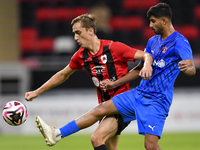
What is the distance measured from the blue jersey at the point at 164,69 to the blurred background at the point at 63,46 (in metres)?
5.84

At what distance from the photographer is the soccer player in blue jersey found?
190 inches

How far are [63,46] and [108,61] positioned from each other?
24.0 ft

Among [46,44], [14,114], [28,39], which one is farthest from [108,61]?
[28,39]

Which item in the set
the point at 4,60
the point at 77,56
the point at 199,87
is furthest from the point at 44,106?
the point at 77,56

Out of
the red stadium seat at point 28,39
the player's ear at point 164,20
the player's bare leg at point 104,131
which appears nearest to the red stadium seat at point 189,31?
the red stadium seat at point 28,39

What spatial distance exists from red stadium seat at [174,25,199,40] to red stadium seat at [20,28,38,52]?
494 centimetres

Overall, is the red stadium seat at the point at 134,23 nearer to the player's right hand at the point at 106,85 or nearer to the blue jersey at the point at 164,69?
the blue jersey at the point at 164,69

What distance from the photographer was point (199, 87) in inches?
440

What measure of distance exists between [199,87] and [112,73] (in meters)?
6.54

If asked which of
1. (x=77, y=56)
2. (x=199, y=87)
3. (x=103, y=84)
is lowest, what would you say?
(x=199, y=87)

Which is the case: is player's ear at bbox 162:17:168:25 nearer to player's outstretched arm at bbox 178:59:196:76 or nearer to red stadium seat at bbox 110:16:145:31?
player's outstretched arm at bbox 178:59:196:76

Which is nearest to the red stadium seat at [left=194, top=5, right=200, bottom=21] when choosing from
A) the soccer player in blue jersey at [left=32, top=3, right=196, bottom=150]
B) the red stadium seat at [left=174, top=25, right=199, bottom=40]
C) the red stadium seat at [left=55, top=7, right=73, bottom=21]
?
the red stadium seat at [left=174, top=25, right=199, bottom=40]

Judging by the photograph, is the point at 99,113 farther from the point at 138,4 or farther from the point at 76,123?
the point at 138,4

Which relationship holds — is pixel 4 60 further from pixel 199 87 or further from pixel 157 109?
pixel 157 109
